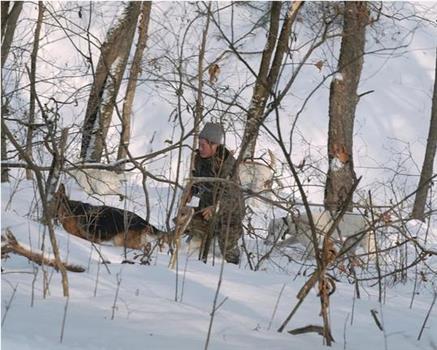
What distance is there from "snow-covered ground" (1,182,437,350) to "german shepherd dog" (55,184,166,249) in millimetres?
1718

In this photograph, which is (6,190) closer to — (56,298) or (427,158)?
(56,298)

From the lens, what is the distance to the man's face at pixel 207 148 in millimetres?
6207

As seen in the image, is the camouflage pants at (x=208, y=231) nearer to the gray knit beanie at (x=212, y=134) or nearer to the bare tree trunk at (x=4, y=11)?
the gray knit beanie at (x=212, y=134)

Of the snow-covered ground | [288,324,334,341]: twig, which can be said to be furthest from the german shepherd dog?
[288,324,334,341]: twig

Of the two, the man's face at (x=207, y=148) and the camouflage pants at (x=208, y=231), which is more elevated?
the man's face at (x=207, y=148)

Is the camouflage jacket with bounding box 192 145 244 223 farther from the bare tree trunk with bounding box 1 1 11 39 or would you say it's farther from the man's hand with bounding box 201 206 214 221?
the bare tree trunk with bounding box 1 1 11 39

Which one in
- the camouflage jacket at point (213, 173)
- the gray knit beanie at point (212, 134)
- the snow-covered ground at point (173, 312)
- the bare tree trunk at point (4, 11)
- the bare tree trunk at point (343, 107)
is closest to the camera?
the snow-covered ground at point (173, 312)

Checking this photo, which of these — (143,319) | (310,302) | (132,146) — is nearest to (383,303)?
(310,302)

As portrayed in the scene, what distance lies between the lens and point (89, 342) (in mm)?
2531

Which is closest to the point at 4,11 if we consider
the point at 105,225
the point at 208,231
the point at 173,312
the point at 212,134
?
the point at 173,312

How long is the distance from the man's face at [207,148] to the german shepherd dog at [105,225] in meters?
0.71

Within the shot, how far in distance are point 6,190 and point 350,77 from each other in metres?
5.14

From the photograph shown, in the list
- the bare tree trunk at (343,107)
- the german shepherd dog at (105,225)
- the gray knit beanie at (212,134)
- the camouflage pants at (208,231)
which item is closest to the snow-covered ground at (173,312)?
the camouflage pants at (208,231)

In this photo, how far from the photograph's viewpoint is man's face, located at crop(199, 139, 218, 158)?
6.21m
